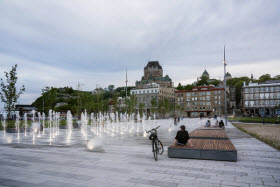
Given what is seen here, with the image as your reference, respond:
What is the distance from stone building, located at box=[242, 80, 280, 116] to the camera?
83.6 meters

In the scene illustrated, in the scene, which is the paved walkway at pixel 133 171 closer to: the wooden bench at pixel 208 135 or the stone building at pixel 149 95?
the wooden bench at pixel 208 135

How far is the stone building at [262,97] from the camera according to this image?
83.6 m

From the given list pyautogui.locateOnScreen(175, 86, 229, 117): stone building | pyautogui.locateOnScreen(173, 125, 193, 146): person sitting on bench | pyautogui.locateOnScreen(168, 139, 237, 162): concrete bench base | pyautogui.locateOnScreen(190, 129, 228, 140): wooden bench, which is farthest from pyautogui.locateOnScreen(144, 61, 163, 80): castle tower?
pyautogui.locateOnScreen(168, 139, 237, 162): concrete bench base

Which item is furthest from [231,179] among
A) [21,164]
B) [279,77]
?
[279,77]

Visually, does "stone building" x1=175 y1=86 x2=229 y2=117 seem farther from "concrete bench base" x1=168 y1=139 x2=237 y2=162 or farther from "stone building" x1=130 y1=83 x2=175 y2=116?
"concrete bench base" x1=168 y1=139 x2=237 y2=162

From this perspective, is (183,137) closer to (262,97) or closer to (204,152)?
(204,152)

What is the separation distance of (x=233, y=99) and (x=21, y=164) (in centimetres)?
12699

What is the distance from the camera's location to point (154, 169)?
763 cm

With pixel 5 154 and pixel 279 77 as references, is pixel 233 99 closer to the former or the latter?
pixel 279 77

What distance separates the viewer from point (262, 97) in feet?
284

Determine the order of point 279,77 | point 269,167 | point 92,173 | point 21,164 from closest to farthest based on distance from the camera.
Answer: point 92,173 → point 269,167 → point 21,164 → point 279,77

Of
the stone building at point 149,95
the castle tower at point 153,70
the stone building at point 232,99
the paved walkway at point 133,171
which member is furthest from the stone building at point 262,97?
the castle tower at point 153,70

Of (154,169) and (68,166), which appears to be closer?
(154,169)

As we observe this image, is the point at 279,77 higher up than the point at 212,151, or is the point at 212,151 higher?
the point at 279,77
